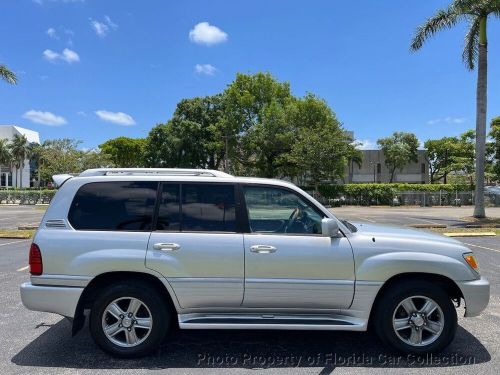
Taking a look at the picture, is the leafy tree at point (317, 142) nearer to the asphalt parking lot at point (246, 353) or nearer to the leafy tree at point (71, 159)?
the leafy tree at point (71, 159)

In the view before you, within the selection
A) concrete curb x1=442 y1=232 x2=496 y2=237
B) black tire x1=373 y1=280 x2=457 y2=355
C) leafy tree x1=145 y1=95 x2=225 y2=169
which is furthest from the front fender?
leafy tree x1=145 y1=95 x2=225 y2=169

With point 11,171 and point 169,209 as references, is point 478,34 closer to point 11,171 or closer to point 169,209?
point 169,209

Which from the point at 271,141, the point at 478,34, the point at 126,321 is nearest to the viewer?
the point at 126,321

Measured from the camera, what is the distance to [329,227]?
442 cm

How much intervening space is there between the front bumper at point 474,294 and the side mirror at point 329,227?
4.44ft

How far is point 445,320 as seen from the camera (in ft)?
15.0

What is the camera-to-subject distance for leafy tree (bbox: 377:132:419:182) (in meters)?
73.1

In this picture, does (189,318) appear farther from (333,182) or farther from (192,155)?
(192,155)

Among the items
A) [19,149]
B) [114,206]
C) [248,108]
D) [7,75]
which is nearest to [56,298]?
[114,206]

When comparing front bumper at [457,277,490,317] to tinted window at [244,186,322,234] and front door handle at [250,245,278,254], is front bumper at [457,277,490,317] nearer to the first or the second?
tinted window at [244,186,322,234]

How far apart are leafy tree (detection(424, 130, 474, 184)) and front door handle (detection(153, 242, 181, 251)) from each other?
57.4 meters

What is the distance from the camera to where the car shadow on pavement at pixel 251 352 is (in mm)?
4469

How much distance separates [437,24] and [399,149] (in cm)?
5233

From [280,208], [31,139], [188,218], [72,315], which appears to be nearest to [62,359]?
[72,315]
